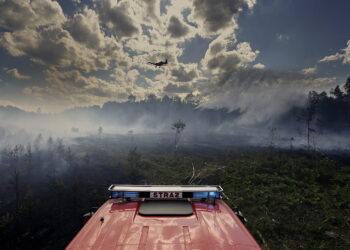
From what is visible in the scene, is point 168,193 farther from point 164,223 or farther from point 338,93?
point 338,93

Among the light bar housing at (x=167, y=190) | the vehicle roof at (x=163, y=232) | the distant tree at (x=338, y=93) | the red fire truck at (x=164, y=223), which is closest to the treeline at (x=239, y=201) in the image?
the light bar housing at (x=167, y=190)

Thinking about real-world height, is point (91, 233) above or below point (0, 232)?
above

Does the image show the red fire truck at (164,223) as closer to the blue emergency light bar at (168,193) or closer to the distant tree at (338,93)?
the blue emergency light bar at (168,193)

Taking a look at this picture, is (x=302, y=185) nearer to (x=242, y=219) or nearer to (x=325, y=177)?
(x=325, y=177)

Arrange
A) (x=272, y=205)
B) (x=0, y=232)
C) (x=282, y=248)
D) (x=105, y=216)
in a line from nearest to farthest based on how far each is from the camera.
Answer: (x=105, y=216), (x=282, y=248), (x=272, y=205), (x=0, y=232)

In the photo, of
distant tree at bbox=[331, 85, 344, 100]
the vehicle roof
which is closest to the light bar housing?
the vehicle roof

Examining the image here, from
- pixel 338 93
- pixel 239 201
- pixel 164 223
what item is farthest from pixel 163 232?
pixel 338 93

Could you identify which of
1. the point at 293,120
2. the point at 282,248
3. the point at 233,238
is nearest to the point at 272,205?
the point at 282,248

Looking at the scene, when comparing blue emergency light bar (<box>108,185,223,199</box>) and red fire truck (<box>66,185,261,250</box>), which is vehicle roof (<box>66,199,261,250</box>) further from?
blue emergency light bar (<box>108,185,223,199</box>)
